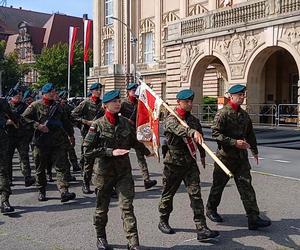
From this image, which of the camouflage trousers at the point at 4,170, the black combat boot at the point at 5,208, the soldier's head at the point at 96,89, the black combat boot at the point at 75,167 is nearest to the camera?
the black combat boot at the point at 5,208

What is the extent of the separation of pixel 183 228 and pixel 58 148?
288cm

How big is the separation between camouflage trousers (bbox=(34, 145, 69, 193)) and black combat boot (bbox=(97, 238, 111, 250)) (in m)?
2.67

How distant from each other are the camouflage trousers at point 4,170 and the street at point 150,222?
403 millimetres

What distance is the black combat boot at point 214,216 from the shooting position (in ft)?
22.5

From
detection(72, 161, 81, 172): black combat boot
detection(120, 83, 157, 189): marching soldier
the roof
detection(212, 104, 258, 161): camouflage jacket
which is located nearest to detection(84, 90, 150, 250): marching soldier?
detection(212, 104, 258, 161): camouflage jacket

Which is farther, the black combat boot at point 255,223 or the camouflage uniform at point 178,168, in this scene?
the black combat boot at point 255,223

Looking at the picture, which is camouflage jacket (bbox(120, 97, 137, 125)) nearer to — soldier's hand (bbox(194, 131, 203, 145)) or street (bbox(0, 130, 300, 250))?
street (bbox(0, 130, 300, 250))

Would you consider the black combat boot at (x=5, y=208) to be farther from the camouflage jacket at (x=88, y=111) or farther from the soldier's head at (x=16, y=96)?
the soldier's head at (x=16, y=96)

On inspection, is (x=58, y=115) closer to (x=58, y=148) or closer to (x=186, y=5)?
(x=58, y=148)

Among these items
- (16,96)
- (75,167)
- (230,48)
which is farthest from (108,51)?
(16,96)

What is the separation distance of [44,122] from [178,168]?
3076mm

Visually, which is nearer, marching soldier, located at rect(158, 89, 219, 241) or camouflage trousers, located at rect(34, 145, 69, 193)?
marching soldier, located at rect(158, 89, 219, 241)

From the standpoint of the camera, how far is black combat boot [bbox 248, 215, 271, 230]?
6379 mm

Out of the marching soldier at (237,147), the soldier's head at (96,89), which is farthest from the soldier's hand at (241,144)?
the soldier's head at (96,89)
